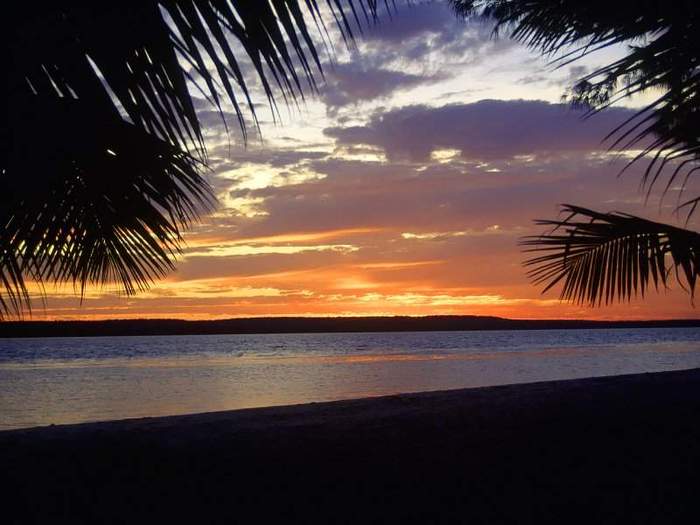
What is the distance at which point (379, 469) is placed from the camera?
4.84m

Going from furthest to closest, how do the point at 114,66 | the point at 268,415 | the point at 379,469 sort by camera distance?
1. the point at 268,415
2. the point at 379,469
3. the point at 114,66

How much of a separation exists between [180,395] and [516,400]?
41.1ft

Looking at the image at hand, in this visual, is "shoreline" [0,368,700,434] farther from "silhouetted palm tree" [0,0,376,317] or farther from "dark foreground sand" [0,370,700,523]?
"silhouetted palm tree" [0,0,376,317]

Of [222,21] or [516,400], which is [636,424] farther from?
[222,21]

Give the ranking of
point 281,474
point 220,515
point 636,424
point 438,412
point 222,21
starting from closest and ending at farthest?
point 222,21
point 220,515
point 281,474
point 636,424
point 438,412

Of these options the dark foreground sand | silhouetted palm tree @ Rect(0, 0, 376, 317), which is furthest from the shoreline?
silhouetted palm tree @ Rect(0, 0, 376, 317)

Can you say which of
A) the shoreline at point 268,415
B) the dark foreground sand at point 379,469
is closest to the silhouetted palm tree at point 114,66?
the dark foreground sand at point 379,469

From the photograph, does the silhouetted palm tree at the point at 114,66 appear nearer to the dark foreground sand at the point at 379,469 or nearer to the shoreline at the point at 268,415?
the dark foreground sand at the point at 379,469

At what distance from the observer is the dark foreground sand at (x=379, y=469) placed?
13.3 ft

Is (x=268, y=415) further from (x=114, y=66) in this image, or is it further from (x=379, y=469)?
(x=114, y=66)

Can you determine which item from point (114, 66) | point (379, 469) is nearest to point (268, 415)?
point (379, 469)

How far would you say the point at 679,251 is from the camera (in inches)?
135

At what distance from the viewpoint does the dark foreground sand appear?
13.3 ft

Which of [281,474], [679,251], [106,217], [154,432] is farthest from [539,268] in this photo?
[154,432]
